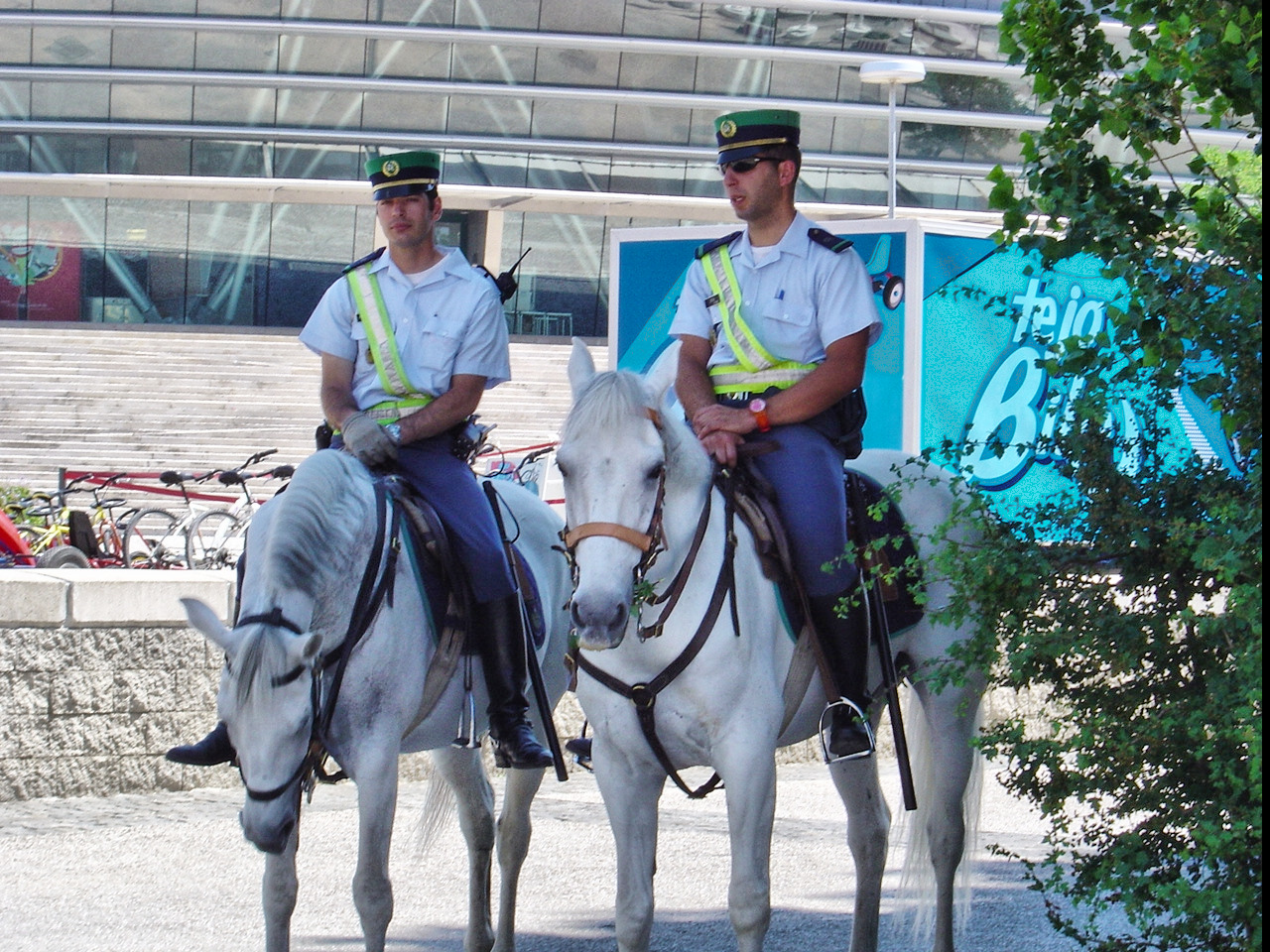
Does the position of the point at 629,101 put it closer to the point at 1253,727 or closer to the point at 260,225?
the point at 260,225

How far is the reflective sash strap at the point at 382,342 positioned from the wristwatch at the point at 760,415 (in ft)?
4.53

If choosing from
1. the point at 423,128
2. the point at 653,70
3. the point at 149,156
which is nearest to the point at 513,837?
the point at 149,156

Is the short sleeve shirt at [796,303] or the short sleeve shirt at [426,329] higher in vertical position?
the short sleeve shirt at [796,303]

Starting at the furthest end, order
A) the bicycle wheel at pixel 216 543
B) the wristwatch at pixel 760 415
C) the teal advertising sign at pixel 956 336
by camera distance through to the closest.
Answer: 1. the bicycle wheel at pixel 216 543
2. the teal advertising sign at pixel 956 336
3. the wristwatch at pixel 760 415

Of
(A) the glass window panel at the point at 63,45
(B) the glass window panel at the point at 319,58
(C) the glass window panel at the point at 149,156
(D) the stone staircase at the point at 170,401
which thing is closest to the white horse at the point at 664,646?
(D) the stone staircase at the point at 170,401

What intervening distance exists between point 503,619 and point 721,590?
1.09m

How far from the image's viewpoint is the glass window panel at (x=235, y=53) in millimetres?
62812

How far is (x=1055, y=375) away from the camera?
4398 mm

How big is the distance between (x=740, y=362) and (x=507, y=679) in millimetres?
1382

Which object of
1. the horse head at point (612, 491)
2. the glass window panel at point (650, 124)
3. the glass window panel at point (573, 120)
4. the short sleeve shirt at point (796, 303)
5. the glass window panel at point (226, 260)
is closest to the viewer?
the horse head at point (612, 491)

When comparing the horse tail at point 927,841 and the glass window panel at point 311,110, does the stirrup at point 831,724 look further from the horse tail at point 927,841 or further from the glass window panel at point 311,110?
the glass window panel at point 311,110

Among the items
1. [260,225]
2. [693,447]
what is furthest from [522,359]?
[693,447]

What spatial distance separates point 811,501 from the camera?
17.6 ft

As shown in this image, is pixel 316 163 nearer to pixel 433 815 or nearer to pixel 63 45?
pixel 63 45
